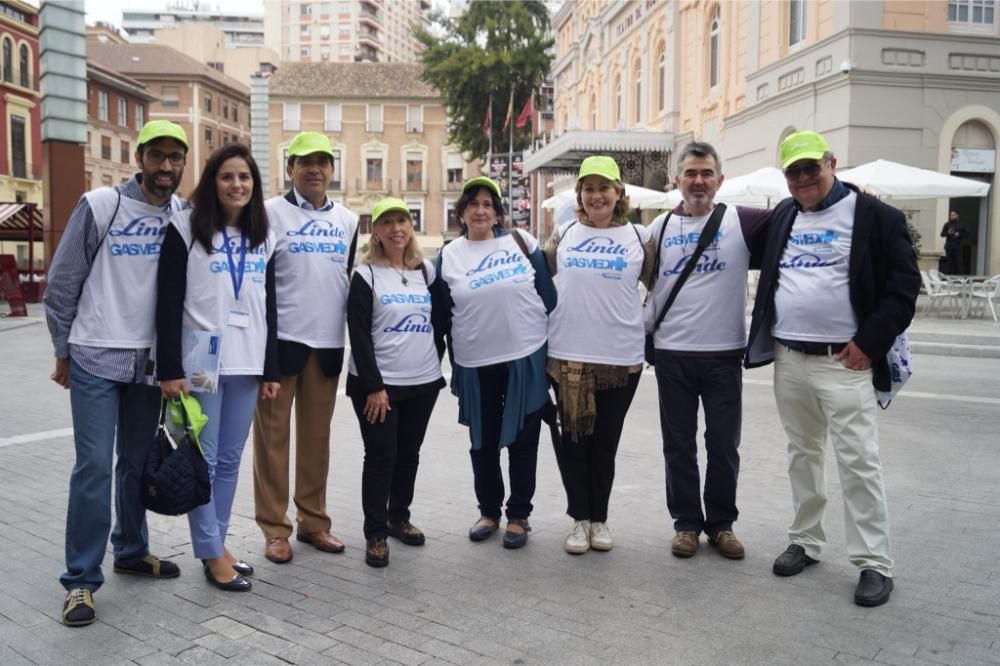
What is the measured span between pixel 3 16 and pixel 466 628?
46.1 m

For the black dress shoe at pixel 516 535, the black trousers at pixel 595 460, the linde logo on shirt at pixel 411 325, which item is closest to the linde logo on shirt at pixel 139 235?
the linde logo on shirt at pixel 411 325

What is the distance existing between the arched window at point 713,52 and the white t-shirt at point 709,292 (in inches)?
861

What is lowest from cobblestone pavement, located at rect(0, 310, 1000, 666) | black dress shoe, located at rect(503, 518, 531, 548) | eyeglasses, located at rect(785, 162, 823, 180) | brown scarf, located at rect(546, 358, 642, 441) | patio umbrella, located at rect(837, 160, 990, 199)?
cobblestone pavement, located at rect(0, 310, 1000, 666)

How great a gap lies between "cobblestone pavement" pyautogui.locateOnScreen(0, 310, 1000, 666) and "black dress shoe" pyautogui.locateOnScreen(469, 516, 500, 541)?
0.25 feet

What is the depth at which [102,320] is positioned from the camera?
12.8 feet

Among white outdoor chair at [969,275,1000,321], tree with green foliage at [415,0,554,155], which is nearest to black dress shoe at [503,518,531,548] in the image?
white outdoor chair at [969,275,1000,321]

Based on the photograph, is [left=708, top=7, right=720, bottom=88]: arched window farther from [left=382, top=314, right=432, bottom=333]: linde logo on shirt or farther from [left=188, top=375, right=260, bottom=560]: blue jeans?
[left=188, top=375, right=260, bottom=560]: blue jeans

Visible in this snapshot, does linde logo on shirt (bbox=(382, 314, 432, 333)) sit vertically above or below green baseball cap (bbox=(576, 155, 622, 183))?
below

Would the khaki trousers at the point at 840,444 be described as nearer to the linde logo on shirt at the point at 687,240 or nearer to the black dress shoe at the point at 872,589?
the black dress shoe at the point at 872,589

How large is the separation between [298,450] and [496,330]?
4.09 feet

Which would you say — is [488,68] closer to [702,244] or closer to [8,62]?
[8,62]

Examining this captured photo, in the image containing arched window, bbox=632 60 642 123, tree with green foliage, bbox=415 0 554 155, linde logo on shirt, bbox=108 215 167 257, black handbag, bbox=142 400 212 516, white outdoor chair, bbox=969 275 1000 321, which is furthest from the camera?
tree with green foliage, bbox=415 0 554 155

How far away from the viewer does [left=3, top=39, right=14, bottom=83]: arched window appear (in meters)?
41.3

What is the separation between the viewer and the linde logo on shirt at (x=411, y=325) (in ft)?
15.2
